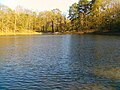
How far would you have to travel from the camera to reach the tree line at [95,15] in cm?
11868

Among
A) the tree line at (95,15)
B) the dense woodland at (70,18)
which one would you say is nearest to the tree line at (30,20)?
the dense woodland at (70,18)

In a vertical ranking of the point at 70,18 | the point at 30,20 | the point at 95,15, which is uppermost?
the point at 95,15

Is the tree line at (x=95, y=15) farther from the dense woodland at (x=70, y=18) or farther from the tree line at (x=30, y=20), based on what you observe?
the tree line at (x=30, y=20)

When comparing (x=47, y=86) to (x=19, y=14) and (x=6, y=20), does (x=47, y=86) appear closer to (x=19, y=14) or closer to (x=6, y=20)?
(x=6, y=20)

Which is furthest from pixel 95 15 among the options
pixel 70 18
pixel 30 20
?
pixel 30 20

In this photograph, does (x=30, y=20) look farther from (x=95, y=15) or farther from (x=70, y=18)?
(x=95, y=15)

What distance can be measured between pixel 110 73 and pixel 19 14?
128m

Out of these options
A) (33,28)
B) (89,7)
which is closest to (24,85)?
(89,7)

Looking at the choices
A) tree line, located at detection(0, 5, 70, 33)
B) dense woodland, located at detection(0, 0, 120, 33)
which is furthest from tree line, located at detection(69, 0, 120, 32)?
tree line, located at detection(0, 5, 70, 33)

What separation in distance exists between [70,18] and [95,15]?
28.1 meters

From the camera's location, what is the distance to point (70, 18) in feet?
511

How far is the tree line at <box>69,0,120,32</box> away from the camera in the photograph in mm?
118675

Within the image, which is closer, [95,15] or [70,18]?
[95,15]

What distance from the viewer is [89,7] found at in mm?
141000
